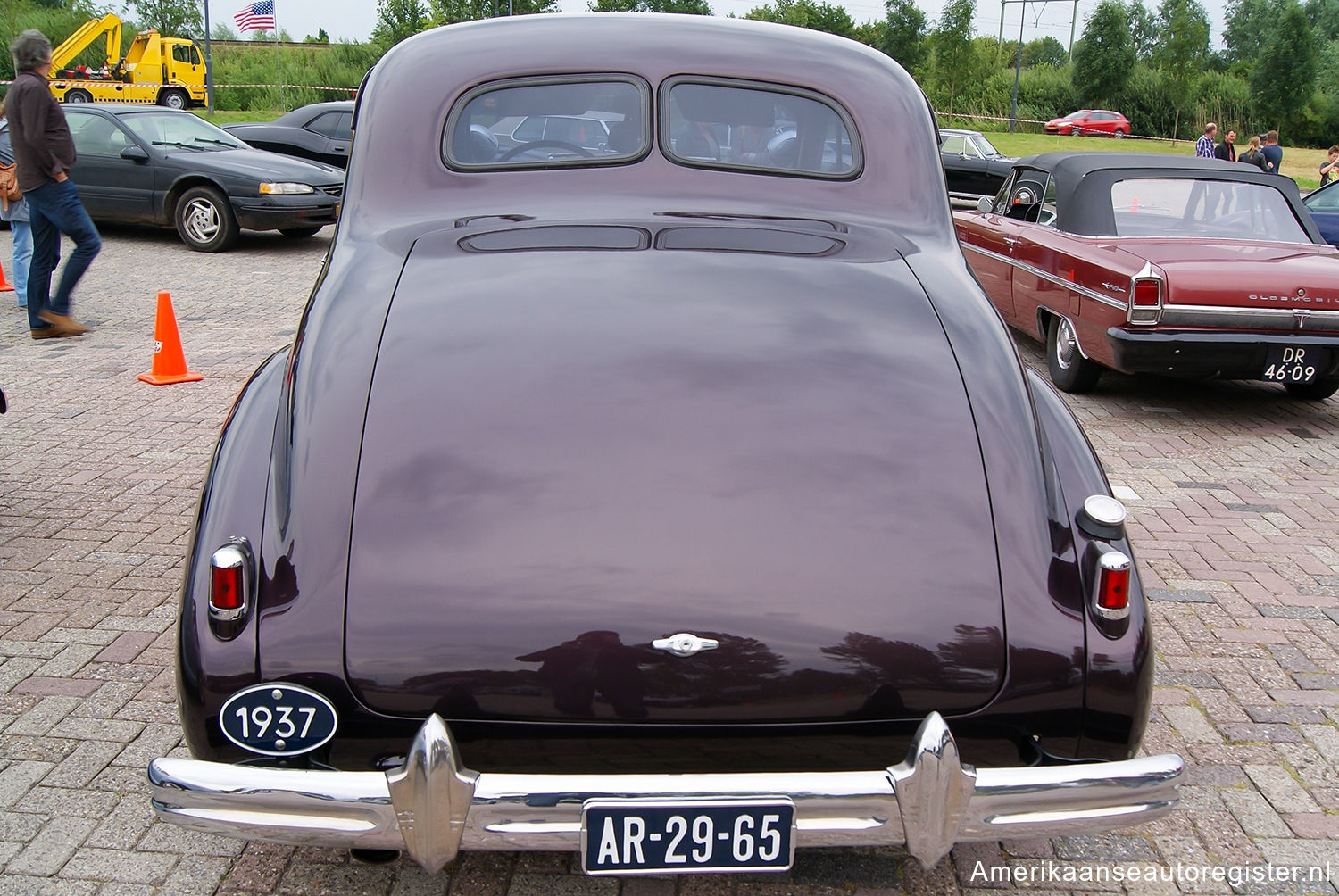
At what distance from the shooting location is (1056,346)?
23.6 feet

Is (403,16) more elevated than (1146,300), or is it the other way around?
(403,16)

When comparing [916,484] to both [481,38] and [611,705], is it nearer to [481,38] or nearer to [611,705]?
[611,705]

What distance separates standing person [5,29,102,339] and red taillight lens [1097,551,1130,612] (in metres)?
7.28

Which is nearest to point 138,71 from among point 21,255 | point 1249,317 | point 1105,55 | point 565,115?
point 21,255

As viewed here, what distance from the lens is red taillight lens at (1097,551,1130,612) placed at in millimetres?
2211

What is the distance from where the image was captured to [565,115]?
344 centimetres

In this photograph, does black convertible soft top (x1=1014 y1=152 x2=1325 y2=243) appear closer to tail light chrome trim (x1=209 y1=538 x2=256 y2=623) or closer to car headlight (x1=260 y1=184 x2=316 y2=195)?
tail light chrome trim (x1=209 y1=538 x2=256 y2=623)

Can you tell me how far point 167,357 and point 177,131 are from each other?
6586mm

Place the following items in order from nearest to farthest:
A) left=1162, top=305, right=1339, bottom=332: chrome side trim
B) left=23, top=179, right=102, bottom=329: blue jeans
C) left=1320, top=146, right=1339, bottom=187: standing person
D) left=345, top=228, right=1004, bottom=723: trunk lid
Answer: left=345, top=228, right=1004, bottom=723: trunk lid, left=1162, top=305, right=1339, bottom=332: chrome side trim, left=23, top=179, right=102, bottom=329: blue jeans, left=1320, top=146, right=1339, bottom=187: standing person

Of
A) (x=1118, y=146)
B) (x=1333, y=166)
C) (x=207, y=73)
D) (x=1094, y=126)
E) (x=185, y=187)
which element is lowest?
(x=185, y=187)

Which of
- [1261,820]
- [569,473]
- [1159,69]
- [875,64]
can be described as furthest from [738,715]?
[1159,69]

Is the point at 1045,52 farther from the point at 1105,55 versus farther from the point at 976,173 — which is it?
the point at 976,173

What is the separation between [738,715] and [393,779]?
2.07ft

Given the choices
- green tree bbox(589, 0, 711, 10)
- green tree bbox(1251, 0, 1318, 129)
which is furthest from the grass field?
green tree bbox(589, 0, 711, 10)
